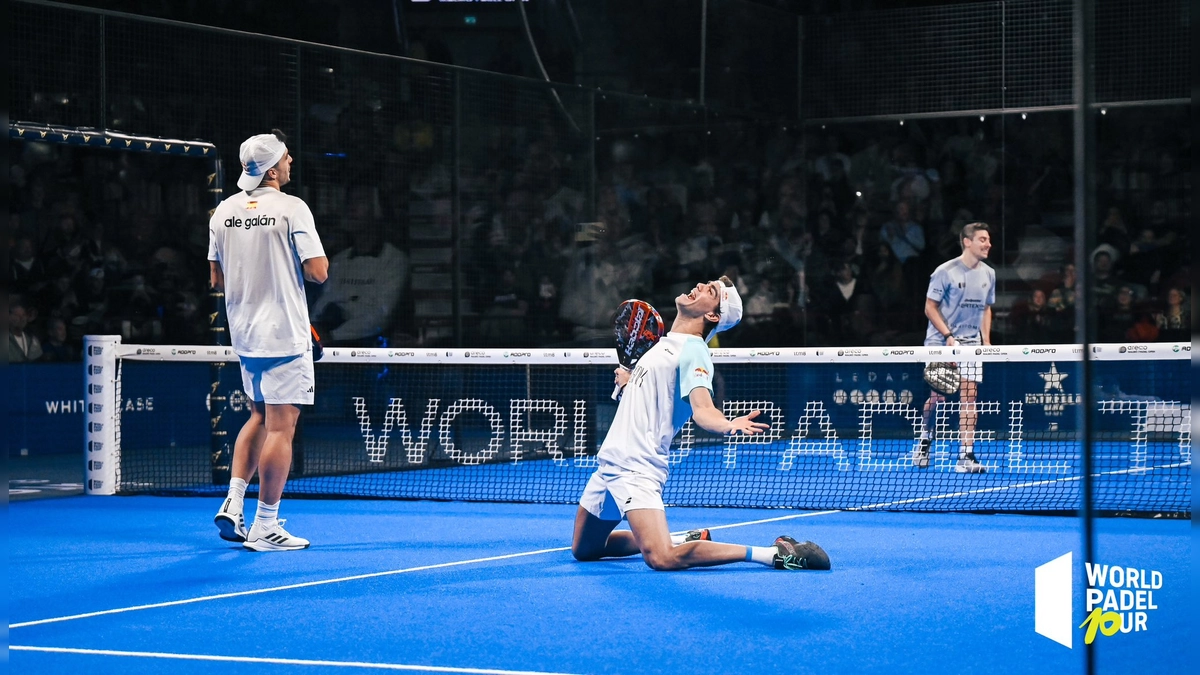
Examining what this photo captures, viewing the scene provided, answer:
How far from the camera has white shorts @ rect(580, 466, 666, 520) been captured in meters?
6.40

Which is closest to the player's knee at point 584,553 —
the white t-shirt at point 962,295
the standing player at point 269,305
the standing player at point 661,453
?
the standing player at point 661,453

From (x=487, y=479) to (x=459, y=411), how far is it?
3.42ft

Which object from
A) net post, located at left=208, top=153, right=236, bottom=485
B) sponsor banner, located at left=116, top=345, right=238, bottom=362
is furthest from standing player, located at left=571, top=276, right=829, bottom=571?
net post, located at left=208, top=153, right=236, bottom=485

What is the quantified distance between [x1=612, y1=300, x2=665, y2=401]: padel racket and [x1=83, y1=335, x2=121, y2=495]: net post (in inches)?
171

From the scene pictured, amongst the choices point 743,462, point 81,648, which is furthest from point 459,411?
point 81,648

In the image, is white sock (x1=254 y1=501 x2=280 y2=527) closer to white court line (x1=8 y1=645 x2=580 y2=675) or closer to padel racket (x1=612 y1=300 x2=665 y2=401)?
padel racket (x1=612 y1=300 x2=665 y2=401)

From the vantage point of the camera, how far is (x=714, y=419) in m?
6.12

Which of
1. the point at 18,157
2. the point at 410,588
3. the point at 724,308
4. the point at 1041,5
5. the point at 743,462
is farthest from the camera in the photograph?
the point at 1041,5

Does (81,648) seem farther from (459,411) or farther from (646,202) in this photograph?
(646,202)

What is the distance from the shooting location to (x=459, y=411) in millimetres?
12055

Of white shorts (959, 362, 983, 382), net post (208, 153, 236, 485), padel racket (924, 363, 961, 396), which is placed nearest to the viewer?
white shorts (959, 362, 983, 382)

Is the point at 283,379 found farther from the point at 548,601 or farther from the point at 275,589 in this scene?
the point at 548,601

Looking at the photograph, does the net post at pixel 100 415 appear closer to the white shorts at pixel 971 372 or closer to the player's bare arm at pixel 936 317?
the white shorts at pixel 971 372

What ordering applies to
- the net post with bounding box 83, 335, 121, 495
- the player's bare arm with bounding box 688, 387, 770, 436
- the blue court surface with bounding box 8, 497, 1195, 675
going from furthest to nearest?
the net post with bounding box 83, 335, 121, 495 → the player's bare arm with bounding box 688, 387, 770, 436 → the blue court surface with bounding box 8, 497, 1195, 675
